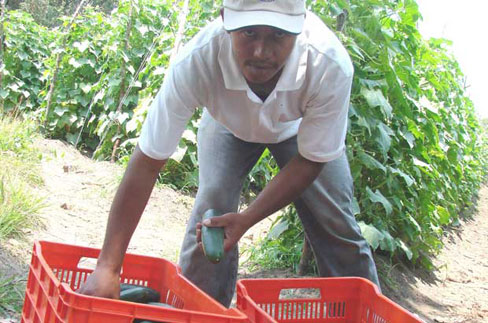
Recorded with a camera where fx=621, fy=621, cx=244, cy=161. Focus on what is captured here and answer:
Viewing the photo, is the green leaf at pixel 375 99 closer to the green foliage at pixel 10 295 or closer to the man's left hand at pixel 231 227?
the man's left hand at pixel 231 227

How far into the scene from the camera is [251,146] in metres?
2.73

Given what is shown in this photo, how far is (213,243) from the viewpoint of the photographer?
1.99m

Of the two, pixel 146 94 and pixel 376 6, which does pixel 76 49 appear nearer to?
pixel 146 94

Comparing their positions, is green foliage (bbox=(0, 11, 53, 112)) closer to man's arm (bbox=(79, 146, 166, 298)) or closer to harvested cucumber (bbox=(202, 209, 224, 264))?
man's arm (bbox=(79, 146, 166, 298))

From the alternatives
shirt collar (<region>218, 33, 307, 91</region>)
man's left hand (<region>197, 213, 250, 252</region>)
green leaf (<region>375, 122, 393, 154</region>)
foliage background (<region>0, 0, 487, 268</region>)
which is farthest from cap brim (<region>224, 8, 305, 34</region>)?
green leaf (<region>375, 122, 393, 154</region>)

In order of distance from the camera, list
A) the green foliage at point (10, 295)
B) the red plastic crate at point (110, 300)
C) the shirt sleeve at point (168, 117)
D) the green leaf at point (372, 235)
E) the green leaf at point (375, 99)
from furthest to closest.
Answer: the green leaf at point (372, 235)
the green leaf at point (375, 99)
the green foliage at point (10, 295)
the shirt sleeve at point (168, 117)
the red plastic crate at point (110, 300)

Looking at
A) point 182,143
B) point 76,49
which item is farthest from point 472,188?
point 76,49

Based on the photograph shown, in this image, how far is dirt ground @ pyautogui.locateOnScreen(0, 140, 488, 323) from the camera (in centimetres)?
415

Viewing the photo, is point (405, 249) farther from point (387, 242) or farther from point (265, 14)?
point (265, 14)

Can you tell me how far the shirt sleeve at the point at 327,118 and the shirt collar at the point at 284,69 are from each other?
0.28 feet

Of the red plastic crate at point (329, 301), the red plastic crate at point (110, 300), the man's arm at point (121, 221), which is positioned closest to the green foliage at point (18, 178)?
the red plastic crate at point (110, 300)

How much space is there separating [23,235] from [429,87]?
371 cm

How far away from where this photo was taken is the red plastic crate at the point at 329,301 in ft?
6.26

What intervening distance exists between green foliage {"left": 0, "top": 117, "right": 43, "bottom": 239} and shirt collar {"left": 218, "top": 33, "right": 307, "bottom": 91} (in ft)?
6.68
